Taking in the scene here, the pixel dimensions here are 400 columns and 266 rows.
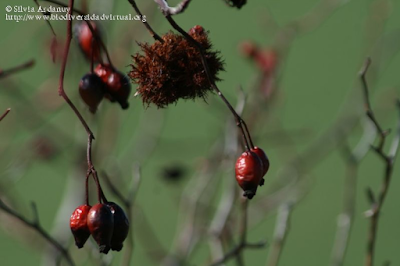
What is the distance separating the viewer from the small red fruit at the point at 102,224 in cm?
137

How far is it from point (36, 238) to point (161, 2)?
2133 mm

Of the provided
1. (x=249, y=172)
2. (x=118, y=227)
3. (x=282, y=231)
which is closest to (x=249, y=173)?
(x=249, y=172)

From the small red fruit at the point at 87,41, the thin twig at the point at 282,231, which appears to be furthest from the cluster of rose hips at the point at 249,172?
the thin twig at the point at 282,231

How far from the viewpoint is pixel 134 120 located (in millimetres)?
9273

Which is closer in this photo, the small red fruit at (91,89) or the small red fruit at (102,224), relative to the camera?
the small red fruit at (102,224)

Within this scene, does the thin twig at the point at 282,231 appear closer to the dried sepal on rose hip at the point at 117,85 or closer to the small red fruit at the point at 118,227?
the dried sepal on rose hip at the point at 117,85

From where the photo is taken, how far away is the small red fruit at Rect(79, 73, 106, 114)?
5.38ft

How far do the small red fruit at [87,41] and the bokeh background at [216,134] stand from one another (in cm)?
17

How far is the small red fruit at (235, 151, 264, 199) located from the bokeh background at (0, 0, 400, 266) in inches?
10.1

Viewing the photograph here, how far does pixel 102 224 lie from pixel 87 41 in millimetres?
583

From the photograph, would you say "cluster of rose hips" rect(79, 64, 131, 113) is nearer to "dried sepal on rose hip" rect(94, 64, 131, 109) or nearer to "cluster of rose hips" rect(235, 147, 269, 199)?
"dried sepal on rose hip" rect(94, 64, 131, 109)

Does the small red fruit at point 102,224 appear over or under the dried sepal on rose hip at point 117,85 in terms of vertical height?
under

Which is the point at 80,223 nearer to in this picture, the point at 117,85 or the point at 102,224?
the point at 102,224

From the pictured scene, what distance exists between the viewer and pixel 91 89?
1641mm
